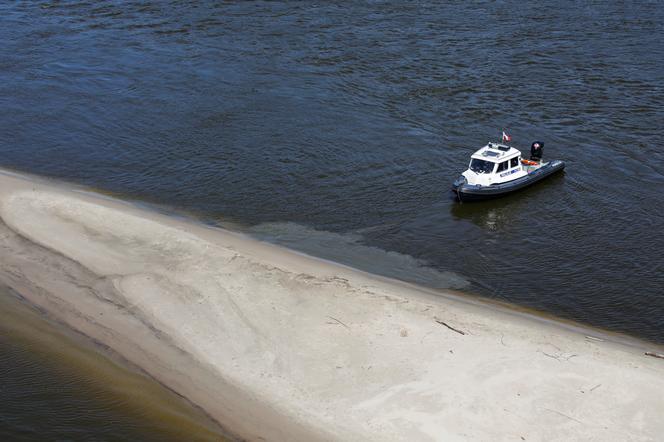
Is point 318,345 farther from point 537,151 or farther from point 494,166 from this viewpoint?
point 537,151

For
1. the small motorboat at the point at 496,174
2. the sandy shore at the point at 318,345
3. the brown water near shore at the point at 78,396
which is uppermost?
the small motorboat at the point at 496,174

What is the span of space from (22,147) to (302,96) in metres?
12.3

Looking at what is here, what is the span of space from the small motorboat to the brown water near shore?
13.7 meters

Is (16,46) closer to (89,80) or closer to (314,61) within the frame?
(89,80)

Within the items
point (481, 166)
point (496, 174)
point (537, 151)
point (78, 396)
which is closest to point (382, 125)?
point (481, 166)

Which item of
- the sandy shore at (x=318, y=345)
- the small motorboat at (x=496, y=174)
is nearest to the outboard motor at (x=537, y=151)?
the small motorboat at (x=496, y=174)

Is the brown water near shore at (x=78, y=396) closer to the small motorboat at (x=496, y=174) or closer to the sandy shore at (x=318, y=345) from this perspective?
the sandy shore at (x=318, y=345)

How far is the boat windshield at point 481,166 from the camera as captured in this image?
90.1 feet

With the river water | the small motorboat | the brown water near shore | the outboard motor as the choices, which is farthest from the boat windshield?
the brown water near shore

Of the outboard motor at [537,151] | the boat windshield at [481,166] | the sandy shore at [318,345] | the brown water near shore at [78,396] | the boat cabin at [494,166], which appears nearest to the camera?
the sandy shore at [318,345]

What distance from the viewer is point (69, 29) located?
161ft

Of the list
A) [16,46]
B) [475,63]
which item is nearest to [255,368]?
[475,63]

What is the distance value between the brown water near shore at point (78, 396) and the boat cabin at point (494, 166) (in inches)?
569

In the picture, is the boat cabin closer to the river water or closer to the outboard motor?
the river water
